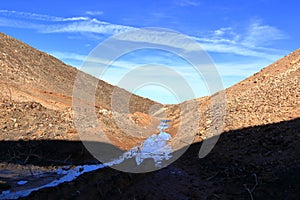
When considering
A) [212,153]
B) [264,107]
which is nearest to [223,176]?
[212,153]

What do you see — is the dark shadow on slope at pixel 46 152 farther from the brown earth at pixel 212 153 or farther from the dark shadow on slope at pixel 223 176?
the dark shadow on slope at pixel 223 176

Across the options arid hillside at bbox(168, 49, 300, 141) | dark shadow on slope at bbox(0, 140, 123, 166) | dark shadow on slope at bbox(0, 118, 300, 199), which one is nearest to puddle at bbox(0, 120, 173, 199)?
dark shadow on slope at bbox(0, 118, 300, 199)

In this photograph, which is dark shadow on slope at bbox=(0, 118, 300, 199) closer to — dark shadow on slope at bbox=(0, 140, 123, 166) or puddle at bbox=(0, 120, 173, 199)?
dark shadow on slope at bbox=(0, 140, 123, 166)

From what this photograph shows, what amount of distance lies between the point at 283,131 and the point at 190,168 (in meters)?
4.54

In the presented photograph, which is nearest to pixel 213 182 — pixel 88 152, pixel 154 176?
pixel 154 176

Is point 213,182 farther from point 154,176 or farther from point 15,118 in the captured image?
point 15,118

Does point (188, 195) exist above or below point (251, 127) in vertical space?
below

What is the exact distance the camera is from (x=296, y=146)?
1173 cm

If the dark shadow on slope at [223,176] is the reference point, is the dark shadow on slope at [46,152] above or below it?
above

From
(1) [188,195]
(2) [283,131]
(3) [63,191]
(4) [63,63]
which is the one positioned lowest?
(1) [188,195]

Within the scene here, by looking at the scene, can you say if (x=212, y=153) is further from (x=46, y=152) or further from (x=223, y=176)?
(x=46, y=152)

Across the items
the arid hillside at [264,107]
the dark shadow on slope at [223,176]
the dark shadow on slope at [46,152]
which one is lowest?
the dark shadow on slope at [223,176]

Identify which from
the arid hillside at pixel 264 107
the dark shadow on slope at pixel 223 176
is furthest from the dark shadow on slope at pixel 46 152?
the arid hillside at pixel 264 107

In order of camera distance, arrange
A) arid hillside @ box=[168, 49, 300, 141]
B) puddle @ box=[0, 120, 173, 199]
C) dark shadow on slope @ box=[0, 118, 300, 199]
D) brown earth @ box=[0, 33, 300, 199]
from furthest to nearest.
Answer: arid hillside @ box=[168, 49, 300, 141]
puddle @ box=[0, 120, 173, 199]
brown earth @ box=[0, 33, 300, 199]
dark shadow on slope @ box=[0, 118, 300, 199]
